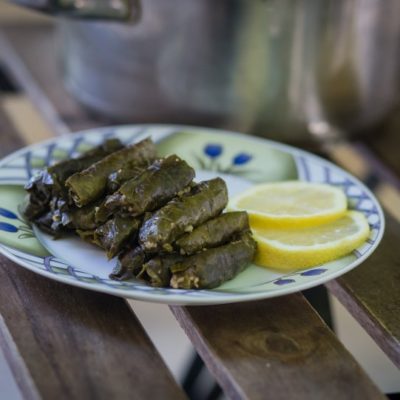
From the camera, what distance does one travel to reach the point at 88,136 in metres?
1.26

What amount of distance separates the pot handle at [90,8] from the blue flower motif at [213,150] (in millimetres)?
242

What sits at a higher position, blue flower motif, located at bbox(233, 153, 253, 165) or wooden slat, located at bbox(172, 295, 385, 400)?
blue flower motif, located at bbox(233, 153, 253, 165)

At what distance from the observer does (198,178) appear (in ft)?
3.97

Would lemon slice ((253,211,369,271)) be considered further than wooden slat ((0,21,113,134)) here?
No

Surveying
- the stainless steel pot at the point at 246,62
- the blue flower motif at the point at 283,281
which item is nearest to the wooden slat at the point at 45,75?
the stainless steel pot at the point at 246,62

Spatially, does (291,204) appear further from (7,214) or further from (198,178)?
(7,214)

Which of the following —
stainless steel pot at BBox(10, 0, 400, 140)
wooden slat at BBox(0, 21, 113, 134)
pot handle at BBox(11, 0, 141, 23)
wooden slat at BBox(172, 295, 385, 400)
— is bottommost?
wooden slat at BBox(172, 295, 385, 400)

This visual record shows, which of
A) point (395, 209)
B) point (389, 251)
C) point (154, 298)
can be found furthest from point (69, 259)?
point (395, 209)

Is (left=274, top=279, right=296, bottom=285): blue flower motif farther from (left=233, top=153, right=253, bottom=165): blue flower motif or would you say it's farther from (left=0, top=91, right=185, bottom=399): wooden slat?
(left=233, top=153, right=253, bottom=165): blue flower motif

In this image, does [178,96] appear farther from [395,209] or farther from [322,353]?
[395,209]

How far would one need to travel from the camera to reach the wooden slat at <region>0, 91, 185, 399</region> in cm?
82

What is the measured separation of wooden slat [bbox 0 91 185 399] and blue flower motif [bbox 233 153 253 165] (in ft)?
1.20

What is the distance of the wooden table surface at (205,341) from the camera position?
2.72ft

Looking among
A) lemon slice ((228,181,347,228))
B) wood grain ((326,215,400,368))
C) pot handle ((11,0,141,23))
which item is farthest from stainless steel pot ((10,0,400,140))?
wood grain ((326,215,400,368))
